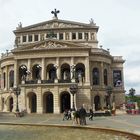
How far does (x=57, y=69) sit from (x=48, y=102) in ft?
26.0

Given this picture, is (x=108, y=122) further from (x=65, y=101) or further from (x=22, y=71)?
(x=22, y=71)

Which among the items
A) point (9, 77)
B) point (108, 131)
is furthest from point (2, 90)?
point (108, 131)

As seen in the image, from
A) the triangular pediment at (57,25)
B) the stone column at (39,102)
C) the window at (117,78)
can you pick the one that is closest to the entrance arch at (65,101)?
the stone column at (39,102)

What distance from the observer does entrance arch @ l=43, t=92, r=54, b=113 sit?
7519 cm

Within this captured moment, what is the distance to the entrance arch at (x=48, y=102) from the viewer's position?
75.2 metres

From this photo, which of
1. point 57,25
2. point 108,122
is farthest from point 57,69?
point 108,122

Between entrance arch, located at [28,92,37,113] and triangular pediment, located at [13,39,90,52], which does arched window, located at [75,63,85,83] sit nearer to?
triangular pediment, located at [13,39,90,52]

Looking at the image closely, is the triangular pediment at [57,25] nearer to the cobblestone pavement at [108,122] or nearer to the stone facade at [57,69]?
the stone facade at [57,69]

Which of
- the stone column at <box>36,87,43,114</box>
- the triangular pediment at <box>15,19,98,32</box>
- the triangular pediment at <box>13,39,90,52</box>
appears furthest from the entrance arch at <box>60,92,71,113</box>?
the triangular pediment at <box>15,19,98,32</box>

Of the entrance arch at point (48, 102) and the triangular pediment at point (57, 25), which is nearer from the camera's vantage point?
the entrance arch at point (48, 102)

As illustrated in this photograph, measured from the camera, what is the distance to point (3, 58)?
90.8m

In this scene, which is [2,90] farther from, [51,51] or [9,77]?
[51,51]

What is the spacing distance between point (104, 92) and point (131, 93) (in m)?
12.1

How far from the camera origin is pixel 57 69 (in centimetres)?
7969
